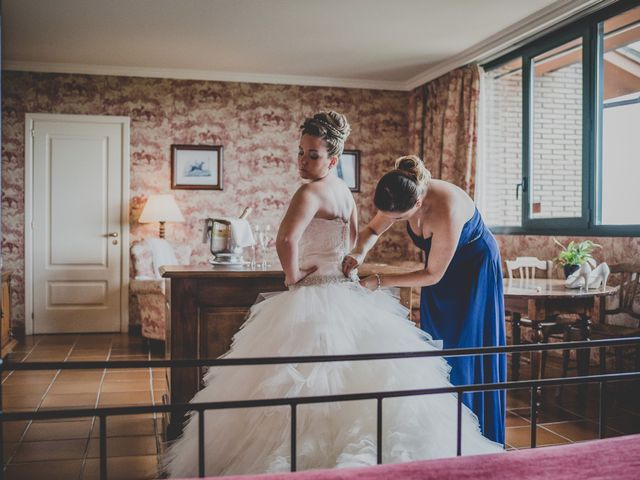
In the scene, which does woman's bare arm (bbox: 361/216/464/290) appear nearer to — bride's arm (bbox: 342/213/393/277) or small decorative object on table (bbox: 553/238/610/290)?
bride's arm (bbox: 342/213/393/277)

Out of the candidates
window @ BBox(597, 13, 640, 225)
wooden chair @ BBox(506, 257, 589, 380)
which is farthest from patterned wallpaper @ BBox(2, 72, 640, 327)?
window @ BBox(597, 13, 640, 225)

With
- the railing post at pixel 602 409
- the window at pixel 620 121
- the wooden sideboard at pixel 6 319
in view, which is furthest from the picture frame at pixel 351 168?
the railing post at pixel 602 409

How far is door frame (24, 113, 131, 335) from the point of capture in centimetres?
633

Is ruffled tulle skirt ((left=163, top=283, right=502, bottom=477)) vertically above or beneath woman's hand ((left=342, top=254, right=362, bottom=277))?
beneath

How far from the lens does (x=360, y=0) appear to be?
15.0 ft

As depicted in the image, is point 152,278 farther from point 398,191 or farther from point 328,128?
point 398,191

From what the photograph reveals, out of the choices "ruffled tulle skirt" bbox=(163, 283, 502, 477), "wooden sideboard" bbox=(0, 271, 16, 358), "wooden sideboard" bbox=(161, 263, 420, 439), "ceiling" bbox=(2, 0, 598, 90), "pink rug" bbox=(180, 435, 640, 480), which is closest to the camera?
"pink rug" bbox=(180, 435, 640, 480)

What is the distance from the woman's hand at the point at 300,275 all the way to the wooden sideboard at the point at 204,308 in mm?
808

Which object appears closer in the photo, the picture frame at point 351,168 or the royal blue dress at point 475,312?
the royal blue dress at point 475,312

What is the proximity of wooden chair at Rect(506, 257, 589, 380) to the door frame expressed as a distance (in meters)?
4.03

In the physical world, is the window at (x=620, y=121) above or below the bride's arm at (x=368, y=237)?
above

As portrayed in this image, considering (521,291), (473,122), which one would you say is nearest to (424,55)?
(473,122)

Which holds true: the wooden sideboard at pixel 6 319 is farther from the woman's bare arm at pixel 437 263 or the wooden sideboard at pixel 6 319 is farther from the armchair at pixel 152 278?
the woman's bare arm at pixel 437 263

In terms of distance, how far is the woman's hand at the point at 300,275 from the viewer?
7.27 ft
